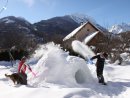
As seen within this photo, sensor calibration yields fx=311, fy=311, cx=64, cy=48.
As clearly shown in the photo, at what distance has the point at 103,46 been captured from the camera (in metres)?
35.9

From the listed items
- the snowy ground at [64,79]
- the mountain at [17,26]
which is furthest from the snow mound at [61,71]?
the mountain at [17,26]

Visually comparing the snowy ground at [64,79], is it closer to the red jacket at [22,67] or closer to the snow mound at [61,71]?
the snow mound at [61,71]

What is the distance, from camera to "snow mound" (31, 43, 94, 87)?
1506 centimetres

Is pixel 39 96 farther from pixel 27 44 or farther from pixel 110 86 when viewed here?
pixel 27 44

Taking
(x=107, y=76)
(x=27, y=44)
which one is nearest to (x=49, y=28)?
(x=27, y=44)

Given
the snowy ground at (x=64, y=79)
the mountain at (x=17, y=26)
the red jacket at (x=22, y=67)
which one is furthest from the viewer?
the mountain at (x=17, y=26)

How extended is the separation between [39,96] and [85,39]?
45.0 meters

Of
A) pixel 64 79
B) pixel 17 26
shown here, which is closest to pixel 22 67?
pixel 64 79

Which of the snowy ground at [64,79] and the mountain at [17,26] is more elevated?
the mountain at [17,26]

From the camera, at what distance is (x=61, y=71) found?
15.6 meters

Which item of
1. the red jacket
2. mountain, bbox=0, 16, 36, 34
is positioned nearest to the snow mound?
the red jacket

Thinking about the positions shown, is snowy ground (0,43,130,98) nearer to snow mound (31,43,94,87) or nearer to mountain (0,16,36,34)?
snow mound (31,43,94,87)

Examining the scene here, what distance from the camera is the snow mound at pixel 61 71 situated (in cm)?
1506

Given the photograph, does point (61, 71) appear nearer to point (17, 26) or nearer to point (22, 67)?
point (22, 67)
